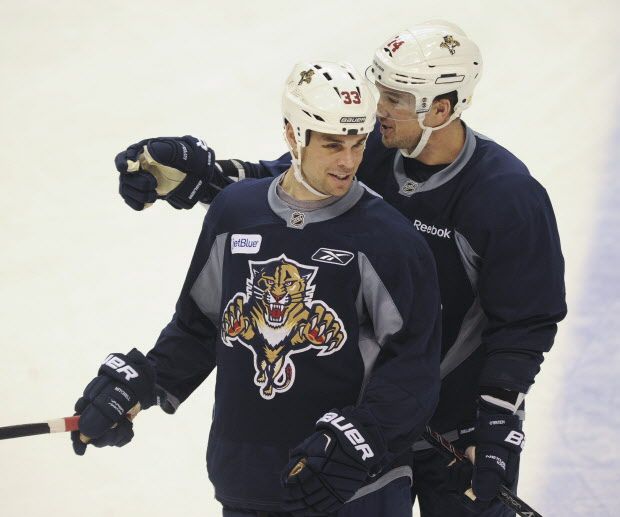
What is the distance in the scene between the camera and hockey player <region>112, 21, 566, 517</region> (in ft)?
12.3

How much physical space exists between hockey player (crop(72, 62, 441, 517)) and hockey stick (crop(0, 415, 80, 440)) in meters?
0.04

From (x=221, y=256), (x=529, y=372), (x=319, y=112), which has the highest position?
(x=319, y=112)

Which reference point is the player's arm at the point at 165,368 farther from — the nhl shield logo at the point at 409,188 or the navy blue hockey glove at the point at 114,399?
the nhl shield logo at the point at 409,188

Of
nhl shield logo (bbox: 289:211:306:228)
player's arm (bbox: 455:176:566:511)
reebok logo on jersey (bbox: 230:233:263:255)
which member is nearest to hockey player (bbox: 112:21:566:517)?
player's arm (bbox: 455:176:566:511)

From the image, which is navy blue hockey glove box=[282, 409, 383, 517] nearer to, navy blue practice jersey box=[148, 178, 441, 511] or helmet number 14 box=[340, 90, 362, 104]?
navy blue practice jersey box=[148, 178, 441, 511]

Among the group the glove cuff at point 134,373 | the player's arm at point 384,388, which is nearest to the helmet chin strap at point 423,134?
the player's arm at point 384,388

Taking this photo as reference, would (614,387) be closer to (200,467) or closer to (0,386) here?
(200,467)

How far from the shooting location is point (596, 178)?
6.31 meters

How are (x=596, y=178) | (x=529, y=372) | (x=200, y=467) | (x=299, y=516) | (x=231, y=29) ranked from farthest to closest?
(x=231, y=29), (x=596, y=178), (x=200, y=467), (x=529, y=372), (x=299, y=516)

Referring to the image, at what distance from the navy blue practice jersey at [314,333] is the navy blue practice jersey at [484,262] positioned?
53cm

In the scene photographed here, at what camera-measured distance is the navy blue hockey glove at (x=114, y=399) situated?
133 inches

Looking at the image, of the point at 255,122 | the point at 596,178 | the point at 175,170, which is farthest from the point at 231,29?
the point at 175,170

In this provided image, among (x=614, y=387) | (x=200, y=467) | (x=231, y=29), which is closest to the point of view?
(x=200, y=467)

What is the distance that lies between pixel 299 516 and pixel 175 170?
1.14 m
